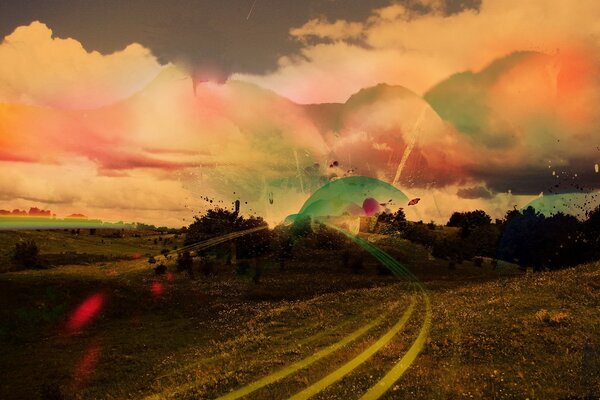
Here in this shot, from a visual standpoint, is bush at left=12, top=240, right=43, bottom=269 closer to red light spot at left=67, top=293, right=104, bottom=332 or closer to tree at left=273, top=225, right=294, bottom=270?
red light spot at left=67, top=293, right=104, bottom=332

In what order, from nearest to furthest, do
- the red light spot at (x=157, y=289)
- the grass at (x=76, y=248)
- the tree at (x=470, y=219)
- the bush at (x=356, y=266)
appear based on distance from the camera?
the red light spot at (x=157, y=289) → the bush at (x=356, y=266) → the grass at (x=76, y=248) → the tree at (x=470, y=219)

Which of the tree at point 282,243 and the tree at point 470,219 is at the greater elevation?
the tree at point 470,219

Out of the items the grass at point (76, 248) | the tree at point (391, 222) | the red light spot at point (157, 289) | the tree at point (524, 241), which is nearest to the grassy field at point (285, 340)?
the red light spot at point (157, 289)

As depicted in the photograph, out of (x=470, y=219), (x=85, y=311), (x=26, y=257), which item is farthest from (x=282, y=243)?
(x=470, y=219)

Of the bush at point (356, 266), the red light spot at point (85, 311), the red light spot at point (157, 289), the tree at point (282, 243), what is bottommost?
the red light spot at point (85, 311)

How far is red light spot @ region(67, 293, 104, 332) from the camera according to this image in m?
38.3

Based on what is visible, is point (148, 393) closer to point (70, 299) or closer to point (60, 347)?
point (60, 347)

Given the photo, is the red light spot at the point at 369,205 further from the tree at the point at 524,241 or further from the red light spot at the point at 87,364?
the red light spot at the point at 87,364

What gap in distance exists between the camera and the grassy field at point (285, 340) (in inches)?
661

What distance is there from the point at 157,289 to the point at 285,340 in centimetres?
3158

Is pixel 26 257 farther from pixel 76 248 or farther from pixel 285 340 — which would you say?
pixel 285 340

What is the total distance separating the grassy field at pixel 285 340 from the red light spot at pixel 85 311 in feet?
0.92

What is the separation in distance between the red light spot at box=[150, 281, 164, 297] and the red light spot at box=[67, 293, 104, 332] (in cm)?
600

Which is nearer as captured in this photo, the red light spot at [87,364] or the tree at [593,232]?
the red light spot at [87,364]
